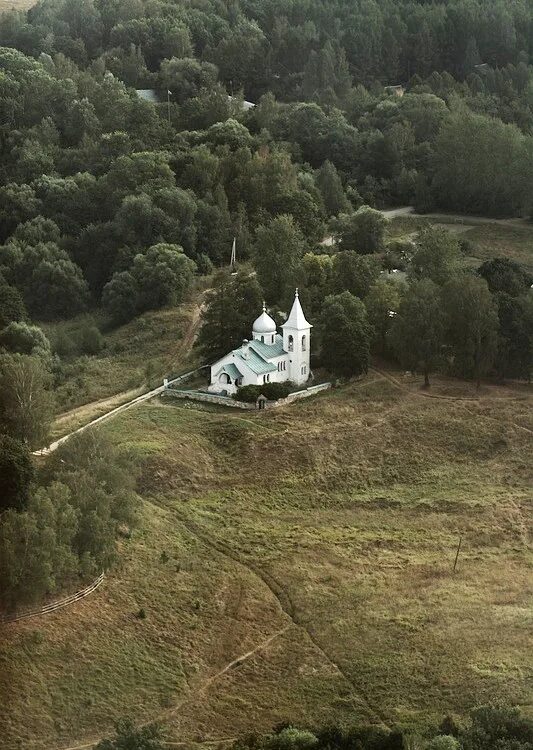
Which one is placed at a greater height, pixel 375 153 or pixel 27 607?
pixel 375 153

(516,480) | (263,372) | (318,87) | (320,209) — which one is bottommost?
(516,480)

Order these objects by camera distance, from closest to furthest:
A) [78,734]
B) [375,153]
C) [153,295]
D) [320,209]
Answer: [78,734] < [153,295] < [320,209] < [375,153]

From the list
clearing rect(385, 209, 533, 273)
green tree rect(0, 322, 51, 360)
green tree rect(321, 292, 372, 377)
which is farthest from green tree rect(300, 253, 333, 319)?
green tree rect(0, 322, 51, 360)

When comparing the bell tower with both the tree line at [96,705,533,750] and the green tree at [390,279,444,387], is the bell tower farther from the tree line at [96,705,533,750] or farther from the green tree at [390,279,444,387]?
the tree line at [96,705,533,750]

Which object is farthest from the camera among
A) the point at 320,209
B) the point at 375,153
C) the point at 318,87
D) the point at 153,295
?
the point at 318,87

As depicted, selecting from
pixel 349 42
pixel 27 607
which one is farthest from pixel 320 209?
pixel 27 607

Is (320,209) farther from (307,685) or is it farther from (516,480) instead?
(307,685)

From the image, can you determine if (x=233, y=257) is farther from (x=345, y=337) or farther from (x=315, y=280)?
(x=345, y=337)

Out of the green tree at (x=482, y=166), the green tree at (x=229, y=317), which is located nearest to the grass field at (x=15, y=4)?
the green tree at (x=482, y=166)
